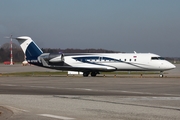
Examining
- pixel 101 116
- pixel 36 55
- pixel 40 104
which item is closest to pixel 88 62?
pixel 36 55

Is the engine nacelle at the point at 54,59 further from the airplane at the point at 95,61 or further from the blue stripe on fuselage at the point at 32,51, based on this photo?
the blue stripe on fuselage at the point at 32,51

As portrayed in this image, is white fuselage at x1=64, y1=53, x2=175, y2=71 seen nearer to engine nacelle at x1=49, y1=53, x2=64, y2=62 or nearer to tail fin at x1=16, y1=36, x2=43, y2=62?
engine nacelle at x1=49, y1=53, x2=64, y2=62

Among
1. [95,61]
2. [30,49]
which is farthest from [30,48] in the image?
[95,61]

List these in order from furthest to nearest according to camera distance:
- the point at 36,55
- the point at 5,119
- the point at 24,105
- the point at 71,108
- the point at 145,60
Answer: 1. the point at 36,55
2. the point at 145,60
3. the point at 24,105
4. the point at 71,108
5. the point at 5,119

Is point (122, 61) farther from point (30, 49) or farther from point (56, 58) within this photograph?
point (30, 49)

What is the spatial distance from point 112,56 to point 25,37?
12131mm

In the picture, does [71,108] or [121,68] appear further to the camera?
[121,68]

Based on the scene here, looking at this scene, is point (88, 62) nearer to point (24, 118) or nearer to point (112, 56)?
point (112, 56)

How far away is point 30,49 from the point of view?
52.1 m

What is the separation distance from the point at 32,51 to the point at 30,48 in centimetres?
53

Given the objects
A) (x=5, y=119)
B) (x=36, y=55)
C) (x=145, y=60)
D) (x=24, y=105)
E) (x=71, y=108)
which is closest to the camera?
(x=5, y=119)

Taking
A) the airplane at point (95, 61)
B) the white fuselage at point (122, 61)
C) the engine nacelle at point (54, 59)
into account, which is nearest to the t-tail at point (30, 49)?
the airplane at point (95, 61)

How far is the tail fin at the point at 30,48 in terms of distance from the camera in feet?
170

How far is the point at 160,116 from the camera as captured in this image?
13328 millimetres
